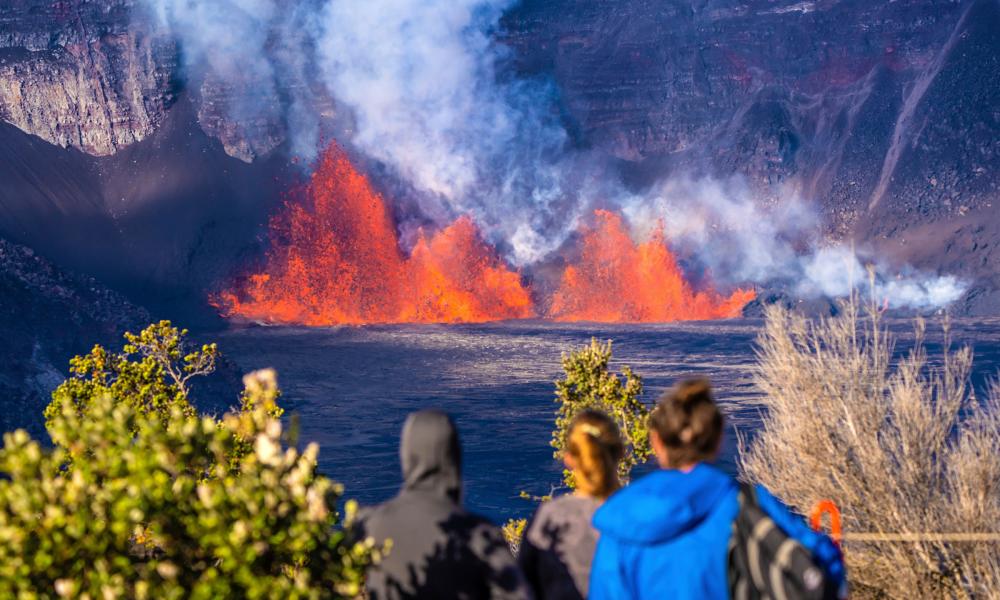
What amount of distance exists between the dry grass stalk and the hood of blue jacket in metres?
9.58

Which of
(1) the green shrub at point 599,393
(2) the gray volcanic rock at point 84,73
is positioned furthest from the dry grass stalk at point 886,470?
(2) the gray volcanic rock at point 84,73

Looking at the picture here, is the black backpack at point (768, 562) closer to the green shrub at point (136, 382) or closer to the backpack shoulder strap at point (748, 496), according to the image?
the backpack shoulder strap at point (748, 496)

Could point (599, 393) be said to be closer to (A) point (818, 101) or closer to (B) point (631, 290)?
(B) point (631, 290)

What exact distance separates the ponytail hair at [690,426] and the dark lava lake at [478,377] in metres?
41.7

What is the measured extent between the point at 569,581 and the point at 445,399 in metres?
70.2

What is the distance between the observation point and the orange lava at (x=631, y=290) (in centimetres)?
10988

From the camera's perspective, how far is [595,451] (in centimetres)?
441

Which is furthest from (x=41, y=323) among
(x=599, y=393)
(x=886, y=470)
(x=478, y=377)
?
(x=886, y=470)

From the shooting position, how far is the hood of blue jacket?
391cm

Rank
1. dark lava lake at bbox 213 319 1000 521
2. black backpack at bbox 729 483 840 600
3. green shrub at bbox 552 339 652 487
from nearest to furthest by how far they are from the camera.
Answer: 1. black backpack at bbox 729 483 840 600
2. green shrub at bbox 552 339 652 487
3. dark lava lake at bbox 213 319 1000 521

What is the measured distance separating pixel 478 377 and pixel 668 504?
78.1 m

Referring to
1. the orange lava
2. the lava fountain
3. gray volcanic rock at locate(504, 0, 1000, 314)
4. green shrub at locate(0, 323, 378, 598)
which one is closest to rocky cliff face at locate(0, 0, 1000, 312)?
gray volcanic rock at locate(504, 0, 1000, 314)

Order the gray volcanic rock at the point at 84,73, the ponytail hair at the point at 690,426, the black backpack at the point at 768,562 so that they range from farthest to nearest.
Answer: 1. the gray volcanic rock at the point at 84,73
2. the ponytail hair at the point at 690,426
3. the black backpack at the point at 768,562

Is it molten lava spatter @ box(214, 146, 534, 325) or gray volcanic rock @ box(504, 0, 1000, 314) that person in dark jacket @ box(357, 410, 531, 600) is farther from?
molten lava spatter @ box(214, 146, 534, 325)
